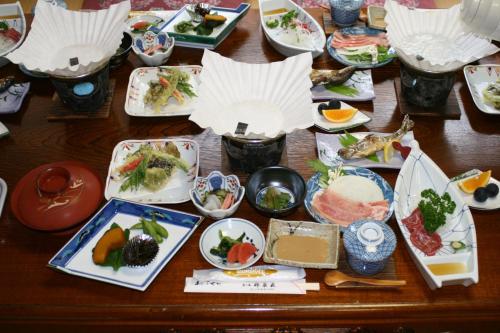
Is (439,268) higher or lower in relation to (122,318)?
higher

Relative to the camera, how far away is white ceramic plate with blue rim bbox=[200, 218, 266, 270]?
1.58 meters

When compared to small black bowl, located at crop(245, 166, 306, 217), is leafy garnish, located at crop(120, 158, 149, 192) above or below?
below

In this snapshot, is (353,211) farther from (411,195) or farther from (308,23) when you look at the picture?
(308,23)

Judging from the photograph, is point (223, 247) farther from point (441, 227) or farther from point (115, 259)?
point (441, 227)

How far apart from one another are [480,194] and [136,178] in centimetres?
131

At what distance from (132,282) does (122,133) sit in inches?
31.4

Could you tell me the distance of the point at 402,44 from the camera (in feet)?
7.16

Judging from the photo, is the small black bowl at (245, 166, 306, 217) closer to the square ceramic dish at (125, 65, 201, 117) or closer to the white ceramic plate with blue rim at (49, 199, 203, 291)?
the white ceramic plate with blue rim at (49, 199, 203, 291)

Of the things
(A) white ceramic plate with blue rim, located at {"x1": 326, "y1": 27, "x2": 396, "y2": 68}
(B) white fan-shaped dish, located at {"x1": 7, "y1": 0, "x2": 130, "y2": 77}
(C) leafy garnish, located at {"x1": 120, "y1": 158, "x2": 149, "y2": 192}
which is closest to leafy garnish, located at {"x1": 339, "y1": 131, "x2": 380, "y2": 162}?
(A) white ceramic plate with blue rim, located at {"x1": 326, "y1": 27, "x2": 396, "y2": 68}

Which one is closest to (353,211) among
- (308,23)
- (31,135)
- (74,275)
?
(74,275)

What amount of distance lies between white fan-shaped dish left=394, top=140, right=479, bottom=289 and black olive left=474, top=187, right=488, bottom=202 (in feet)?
0.30

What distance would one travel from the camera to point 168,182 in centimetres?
188

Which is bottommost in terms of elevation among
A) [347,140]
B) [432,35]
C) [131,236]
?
[131,236]

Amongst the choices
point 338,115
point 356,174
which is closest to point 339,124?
point 338,115
